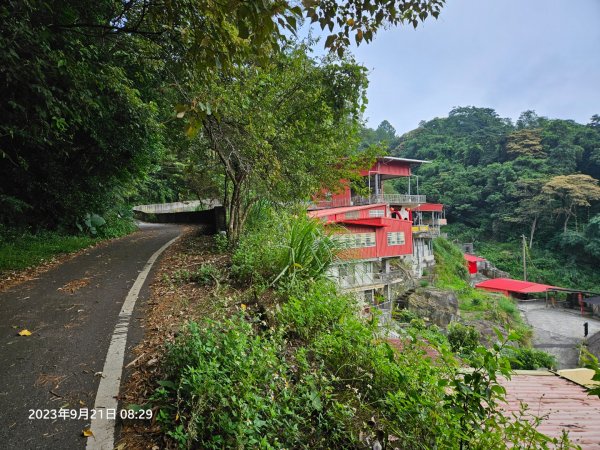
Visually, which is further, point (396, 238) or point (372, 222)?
point (396, 238)

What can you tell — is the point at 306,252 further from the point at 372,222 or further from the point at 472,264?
the point at 472,264

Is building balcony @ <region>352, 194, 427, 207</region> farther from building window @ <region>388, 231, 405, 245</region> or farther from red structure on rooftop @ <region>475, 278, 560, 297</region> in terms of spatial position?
red structure on rooftop @ <region>475, 278, 560, 297</region>

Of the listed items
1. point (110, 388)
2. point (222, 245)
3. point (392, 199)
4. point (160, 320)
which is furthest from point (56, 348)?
point (392, 199)

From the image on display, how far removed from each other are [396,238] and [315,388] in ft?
60.6

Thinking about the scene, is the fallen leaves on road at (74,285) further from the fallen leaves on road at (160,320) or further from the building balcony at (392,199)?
the building balcony at (392,199)

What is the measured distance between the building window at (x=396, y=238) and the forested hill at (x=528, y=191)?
14936mm

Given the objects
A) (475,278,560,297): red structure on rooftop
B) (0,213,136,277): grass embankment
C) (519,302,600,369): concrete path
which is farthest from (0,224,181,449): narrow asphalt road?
(475,278,560,297): red structure on rooftop

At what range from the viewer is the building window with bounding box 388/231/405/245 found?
1942 cm

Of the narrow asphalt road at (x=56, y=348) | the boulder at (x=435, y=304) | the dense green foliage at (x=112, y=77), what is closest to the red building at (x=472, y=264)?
the boulder at (x=435, y=304)

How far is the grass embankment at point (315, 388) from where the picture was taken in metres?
1.90

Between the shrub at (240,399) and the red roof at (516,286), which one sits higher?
the shrub at (240,399)

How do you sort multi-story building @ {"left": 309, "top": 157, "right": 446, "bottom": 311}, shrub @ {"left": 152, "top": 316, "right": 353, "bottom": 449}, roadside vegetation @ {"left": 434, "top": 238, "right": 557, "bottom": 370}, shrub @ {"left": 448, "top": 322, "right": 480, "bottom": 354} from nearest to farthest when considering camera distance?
1. shrub @ {"left": 152, "top": 316, "right": 353, "bottom": 449}
2. shrub @ {"left": 448, "top": 322, "right": 480, "bottom": 354}
3. multi-story building @ {"left": 309, "top": 157, "right": 446, "bottom": 311}
4. roadside vegetation @ {"left": 434, "top": 238, "right": 557, "bottom": 370}

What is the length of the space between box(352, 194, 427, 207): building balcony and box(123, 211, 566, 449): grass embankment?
2490cm

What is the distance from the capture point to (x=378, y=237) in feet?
60.2
